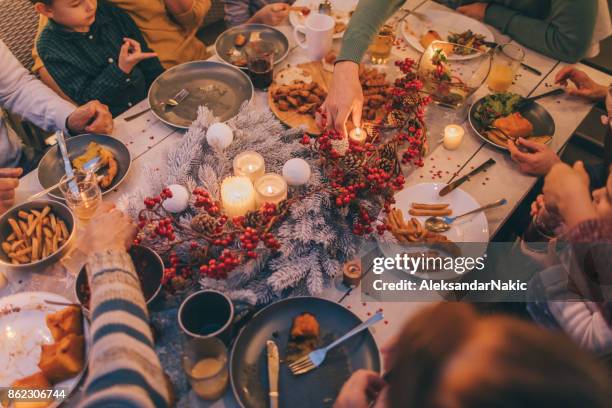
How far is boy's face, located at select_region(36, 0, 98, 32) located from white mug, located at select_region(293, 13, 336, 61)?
1.03 metres

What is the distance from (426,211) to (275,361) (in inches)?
29.6

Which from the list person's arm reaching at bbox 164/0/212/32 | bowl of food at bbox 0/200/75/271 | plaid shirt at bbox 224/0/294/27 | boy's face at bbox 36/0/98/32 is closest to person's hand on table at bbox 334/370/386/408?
bowl of food at bbox 0/200/75/271

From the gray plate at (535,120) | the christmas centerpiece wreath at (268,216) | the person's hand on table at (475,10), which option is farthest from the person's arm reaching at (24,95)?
the person's hand on table at (475,10)

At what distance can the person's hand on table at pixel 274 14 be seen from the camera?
2309 millimetres

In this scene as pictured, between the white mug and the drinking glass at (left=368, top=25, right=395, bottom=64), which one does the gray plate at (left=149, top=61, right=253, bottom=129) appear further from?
the drinking glass at (left=368, top=25, right=395, bottom=64)

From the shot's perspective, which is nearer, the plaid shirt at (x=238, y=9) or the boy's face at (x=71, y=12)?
the boy's face at (x=71, y=12)

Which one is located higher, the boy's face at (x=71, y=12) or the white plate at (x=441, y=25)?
→ the boy's face at (x=71, y=12)

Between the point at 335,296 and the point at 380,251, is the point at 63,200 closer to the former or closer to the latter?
the point at 335,296

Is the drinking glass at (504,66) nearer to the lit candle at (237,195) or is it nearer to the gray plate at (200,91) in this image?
the gray plate at (200,91)

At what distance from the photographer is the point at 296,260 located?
1361 millimetres

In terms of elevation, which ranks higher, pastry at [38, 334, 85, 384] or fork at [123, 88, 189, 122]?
fork at [123, 88, 189, 122]

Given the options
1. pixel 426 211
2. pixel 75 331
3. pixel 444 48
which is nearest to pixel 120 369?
pixel 75 331

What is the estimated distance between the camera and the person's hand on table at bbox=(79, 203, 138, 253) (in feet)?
3.95

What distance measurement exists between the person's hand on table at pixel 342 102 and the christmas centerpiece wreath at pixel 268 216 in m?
0.12
